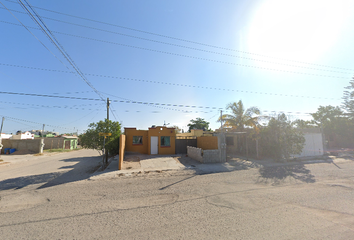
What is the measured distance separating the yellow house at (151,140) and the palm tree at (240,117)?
6627 millimetres

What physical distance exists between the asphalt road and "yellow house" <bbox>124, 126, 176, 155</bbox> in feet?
32.7

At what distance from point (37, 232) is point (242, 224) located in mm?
4658

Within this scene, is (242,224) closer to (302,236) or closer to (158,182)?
(302,236)

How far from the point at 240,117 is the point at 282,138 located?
6235 mm

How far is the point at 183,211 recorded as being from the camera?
446 centimetres

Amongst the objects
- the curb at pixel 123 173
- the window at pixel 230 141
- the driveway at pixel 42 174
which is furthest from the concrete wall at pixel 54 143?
the window at pixel 230 141

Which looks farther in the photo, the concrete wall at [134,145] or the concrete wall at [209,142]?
the concrete wall at [134,145]

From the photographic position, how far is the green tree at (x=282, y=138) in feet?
44.1

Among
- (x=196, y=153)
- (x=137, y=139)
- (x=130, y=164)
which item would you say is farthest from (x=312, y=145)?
(x=137, y=139)

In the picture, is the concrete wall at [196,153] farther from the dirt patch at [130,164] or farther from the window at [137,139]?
the window at [137,139]

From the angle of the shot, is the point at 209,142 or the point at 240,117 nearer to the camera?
the point at 209,142

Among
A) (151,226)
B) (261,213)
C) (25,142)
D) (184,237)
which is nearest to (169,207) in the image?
(151,226)

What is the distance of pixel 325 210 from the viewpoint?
175 inches

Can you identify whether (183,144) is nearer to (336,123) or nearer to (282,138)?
(282,138)
